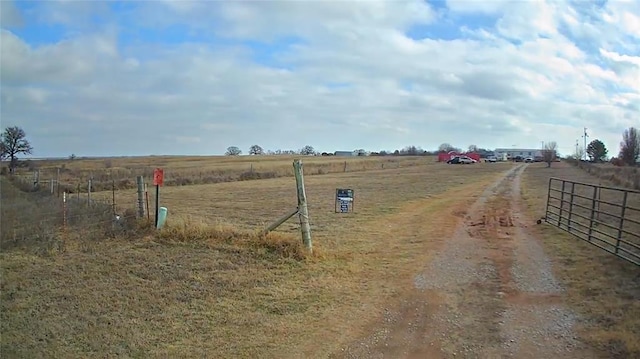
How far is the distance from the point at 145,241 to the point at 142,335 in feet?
15.9

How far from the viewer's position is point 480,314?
608cm

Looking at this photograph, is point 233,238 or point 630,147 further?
point 630,147

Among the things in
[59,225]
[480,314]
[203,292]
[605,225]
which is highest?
[605,225]

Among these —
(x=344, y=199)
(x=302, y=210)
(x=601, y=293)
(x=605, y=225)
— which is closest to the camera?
(x=601, y=293)

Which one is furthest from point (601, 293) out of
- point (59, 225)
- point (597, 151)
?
point (597, 151)

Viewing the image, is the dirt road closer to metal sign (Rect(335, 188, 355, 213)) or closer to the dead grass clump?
the dead grass clump

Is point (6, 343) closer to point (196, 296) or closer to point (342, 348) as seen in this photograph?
point (196, 296)

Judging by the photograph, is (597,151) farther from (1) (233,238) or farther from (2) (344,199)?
(1) (233,238)

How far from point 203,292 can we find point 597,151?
412ft

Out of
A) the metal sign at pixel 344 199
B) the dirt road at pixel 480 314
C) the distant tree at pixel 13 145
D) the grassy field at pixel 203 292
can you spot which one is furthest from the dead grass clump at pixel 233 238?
the distant tree at pixel 13 145

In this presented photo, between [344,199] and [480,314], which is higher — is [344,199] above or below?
above

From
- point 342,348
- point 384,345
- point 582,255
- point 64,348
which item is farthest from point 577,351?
point 64,348

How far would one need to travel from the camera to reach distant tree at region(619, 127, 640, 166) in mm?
77000

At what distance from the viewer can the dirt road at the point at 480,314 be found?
5.09 metres
